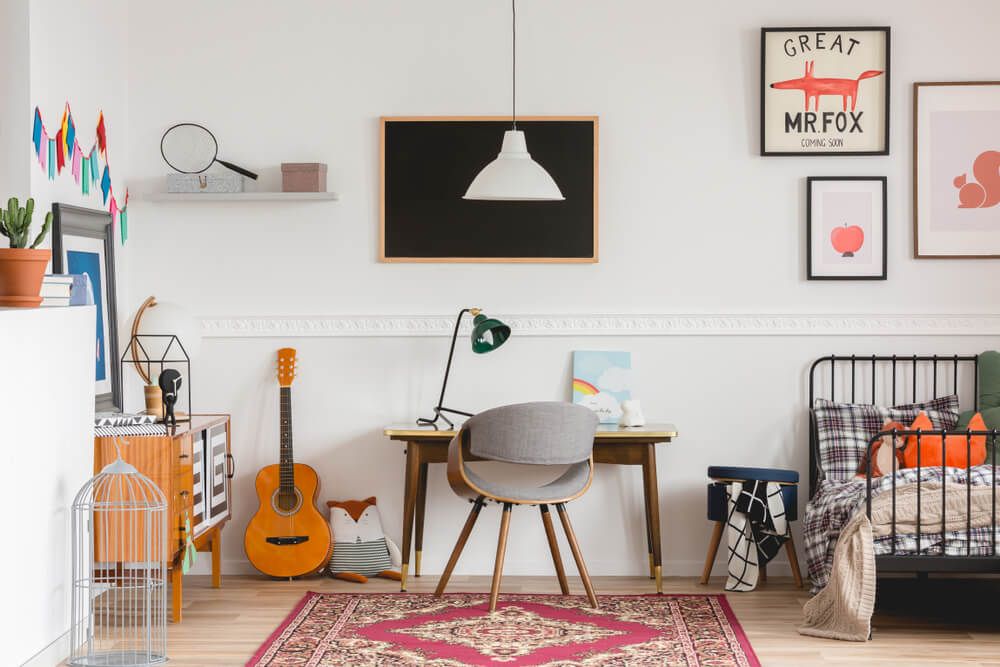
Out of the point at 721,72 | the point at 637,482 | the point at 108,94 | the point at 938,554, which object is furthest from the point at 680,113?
the point at 108,94

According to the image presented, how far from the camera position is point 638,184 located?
4.85 metres

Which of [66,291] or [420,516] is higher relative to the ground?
[66,291]

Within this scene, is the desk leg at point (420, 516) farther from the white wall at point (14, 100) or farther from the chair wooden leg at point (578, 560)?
the white wall at point (14, 100)

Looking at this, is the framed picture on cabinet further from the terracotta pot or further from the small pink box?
the terracotta pot

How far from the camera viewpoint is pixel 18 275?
3.28 metres

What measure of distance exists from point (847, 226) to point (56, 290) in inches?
124

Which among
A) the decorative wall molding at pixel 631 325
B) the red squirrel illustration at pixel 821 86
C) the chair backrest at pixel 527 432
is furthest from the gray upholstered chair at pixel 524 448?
the red squirrel illustration at pixel 821 86

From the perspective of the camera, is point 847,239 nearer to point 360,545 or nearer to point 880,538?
point 880,538

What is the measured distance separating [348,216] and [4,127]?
1.49 metres

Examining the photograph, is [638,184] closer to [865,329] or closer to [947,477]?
[865,329]

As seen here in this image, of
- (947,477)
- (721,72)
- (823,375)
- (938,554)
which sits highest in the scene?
(721,72)

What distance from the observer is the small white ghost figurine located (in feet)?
15.1

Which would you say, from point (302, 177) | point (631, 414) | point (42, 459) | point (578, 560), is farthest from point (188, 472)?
point (631, 414)

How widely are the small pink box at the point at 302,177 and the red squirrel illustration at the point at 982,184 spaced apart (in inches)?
106
